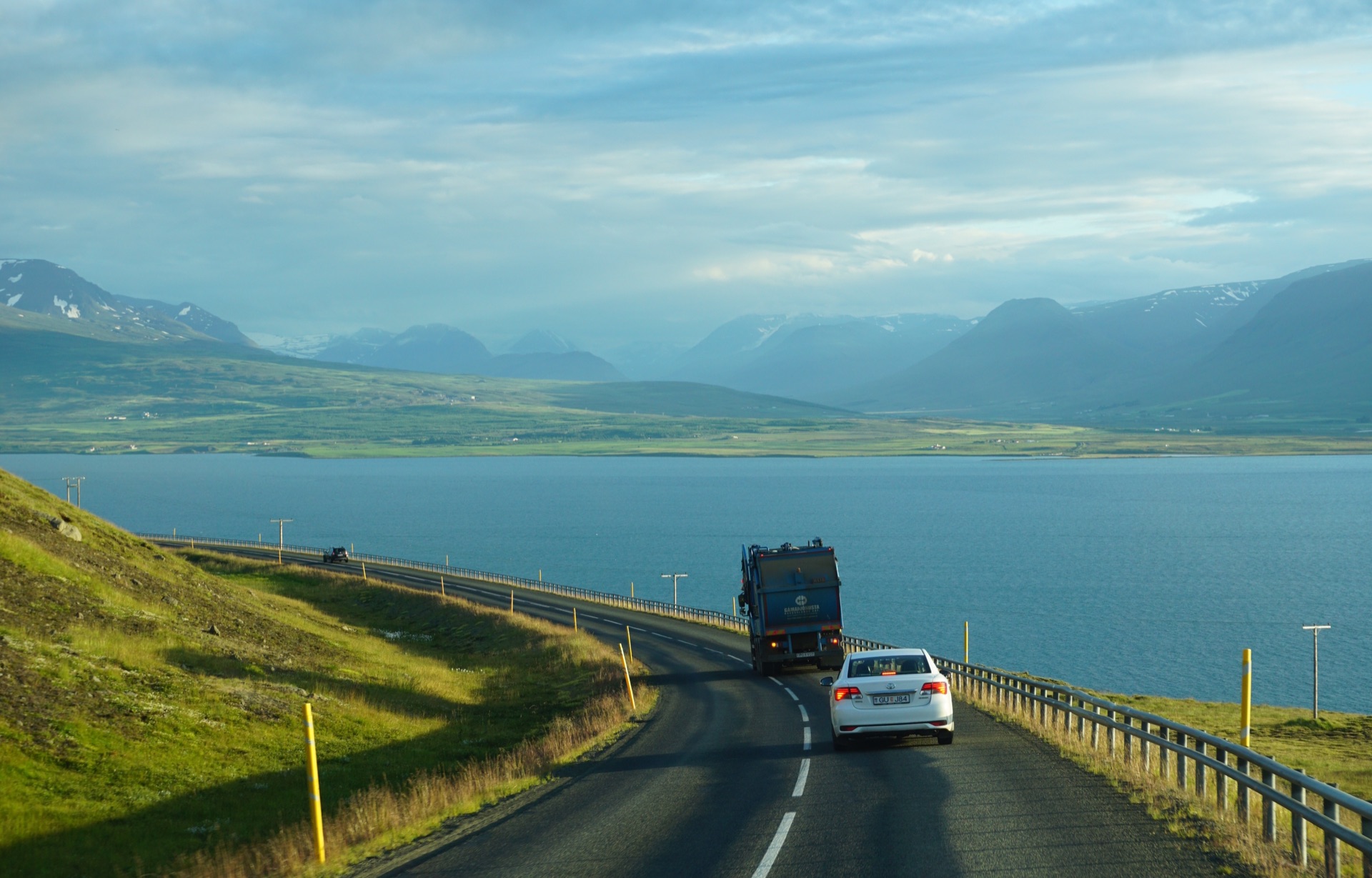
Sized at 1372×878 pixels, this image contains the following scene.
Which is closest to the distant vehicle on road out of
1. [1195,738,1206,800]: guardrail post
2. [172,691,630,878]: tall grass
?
[172,691,630,878]: tall grass

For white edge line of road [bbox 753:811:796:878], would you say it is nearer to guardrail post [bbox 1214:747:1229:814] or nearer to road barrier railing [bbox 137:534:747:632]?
guardrail post [bbox 1214:747:1229:814]

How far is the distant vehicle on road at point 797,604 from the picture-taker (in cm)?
3722

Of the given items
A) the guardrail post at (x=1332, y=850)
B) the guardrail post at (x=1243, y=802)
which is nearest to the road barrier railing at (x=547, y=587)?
the guardrail post at (x=1243, y=802)

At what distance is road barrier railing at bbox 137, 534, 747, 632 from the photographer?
7088cm

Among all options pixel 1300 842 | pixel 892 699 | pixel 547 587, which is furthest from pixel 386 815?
pixel 547 587

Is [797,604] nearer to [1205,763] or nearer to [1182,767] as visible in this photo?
[1182,767]

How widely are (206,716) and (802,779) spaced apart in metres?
13.2

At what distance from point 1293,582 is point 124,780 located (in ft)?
344

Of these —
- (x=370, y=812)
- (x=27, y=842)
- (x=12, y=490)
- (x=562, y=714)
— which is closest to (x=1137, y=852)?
(x=370, y=812)

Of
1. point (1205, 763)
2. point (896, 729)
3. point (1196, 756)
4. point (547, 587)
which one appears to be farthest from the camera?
point (547, 587)

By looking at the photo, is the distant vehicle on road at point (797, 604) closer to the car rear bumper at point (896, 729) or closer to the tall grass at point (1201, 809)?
the tall grass at point (1201, 809)

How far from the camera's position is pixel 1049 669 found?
229ft

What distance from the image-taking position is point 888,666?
20516 mm

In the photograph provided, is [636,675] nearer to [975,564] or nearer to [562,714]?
[562,714]
